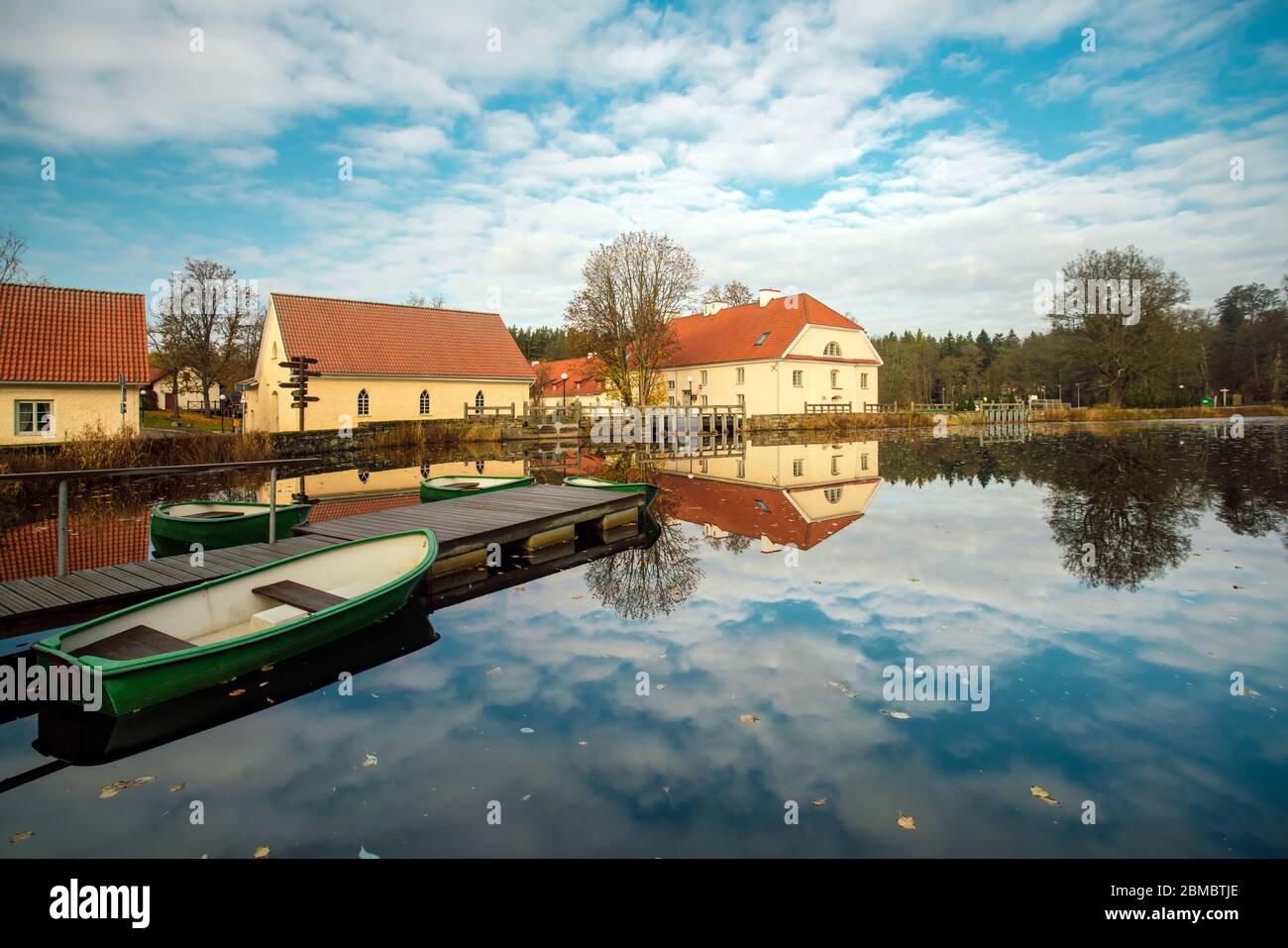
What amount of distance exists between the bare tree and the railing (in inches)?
279

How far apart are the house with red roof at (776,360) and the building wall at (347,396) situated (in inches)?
553

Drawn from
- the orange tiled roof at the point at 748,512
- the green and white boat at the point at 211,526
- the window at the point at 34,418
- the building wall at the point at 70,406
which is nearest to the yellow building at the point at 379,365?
the building wall at the point at 70,406

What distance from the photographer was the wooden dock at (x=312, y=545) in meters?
6.80

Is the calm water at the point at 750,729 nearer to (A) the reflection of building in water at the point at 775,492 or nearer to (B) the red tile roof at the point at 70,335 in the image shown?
(A) the reflection of building in water at the point at 775,492

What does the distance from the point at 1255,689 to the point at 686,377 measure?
1984 inches

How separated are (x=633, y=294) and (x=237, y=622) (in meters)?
39.4

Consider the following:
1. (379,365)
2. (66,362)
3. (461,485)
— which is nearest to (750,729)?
(461,485)

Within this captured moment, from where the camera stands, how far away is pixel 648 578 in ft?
30.5

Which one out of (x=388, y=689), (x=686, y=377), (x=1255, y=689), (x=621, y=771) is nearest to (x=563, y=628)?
(x=388, y=689)

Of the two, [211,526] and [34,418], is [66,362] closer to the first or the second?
[34,418]

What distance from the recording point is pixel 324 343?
38094 mm
